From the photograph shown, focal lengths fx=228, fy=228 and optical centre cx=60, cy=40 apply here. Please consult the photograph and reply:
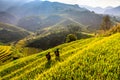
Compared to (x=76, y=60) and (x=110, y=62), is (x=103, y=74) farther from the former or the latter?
(x=76, y=60)

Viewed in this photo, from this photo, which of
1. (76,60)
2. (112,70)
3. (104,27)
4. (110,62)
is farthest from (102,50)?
(104,27)

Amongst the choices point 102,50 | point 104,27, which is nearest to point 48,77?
point 102,50

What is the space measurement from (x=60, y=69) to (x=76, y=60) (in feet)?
7.04

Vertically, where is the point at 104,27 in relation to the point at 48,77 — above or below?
below

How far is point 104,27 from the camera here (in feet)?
486

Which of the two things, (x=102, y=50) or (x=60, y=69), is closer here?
(x=60, y=69)

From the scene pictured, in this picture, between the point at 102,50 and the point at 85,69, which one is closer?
the point at 85,69

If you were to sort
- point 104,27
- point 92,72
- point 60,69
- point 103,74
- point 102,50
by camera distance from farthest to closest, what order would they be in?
point 104,27, point 102,50, point 60,69, point 92,72, point 103,74

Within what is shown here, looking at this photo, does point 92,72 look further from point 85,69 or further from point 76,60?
point 76,60

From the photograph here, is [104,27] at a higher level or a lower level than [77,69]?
lower

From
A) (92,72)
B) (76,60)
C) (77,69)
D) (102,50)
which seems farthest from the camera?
(102,50)

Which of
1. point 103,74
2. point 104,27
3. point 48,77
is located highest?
point 103,74

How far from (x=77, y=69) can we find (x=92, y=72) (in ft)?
6.00

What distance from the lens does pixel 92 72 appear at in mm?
16953
